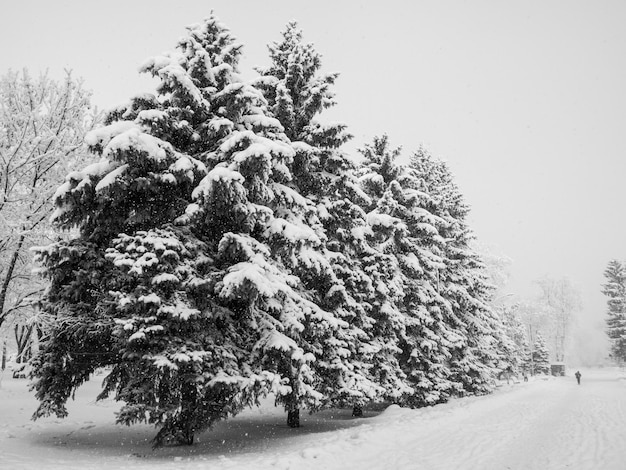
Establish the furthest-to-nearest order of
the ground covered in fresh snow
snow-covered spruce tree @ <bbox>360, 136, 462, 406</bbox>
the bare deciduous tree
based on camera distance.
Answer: snow-covered spruce tree @ <bbox>360, 136, 462, 406</bbox> → the bare deciduous tree → the ground covered in fresh snow

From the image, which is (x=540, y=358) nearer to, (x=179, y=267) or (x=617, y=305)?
(x=617, y=305)

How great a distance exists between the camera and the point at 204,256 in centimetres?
1005

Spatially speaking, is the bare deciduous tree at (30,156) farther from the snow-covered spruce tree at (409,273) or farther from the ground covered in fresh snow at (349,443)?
the snow-covered spruce tree at (409,273)

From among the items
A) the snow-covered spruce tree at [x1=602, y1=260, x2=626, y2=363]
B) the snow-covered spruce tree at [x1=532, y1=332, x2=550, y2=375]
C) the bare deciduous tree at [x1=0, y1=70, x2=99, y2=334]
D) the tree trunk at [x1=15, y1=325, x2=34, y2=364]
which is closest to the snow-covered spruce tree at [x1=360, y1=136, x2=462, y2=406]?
the bare deciduous tree at [x1=0, y1=70, x2=99, y2=334]

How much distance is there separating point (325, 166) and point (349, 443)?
8.52 meters

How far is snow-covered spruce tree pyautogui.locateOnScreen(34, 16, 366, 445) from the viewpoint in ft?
29.6

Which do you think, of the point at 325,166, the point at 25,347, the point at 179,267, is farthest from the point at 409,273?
the point at 25,347

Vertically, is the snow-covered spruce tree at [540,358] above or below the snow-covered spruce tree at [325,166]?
below

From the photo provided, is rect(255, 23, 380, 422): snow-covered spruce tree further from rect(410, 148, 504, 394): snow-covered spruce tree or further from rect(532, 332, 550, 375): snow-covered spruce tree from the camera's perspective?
rect(532, 332, 550, 375): snow-covered spruce tree

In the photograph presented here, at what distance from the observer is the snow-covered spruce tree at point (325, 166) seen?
1422 cm

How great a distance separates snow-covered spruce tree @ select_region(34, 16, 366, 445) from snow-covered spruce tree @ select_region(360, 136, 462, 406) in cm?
732

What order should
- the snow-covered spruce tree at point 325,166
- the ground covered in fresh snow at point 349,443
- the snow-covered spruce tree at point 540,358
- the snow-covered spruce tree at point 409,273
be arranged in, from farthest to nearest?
the snow-covered spruce tree at point 540,358 < the snow-covered spruce tree at point 409,273 < the snow-covered spruce tree at point 325,166 < the ground covered in fresh snow at point 349,443

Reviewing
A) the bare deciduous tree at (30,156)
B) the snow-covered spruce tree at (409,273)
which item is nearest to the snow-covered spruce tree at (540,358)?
the snow-covered spruce tree at (409,273)

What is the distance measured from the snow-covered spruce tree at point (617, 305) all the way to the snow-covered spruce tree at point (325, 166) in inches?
2271
